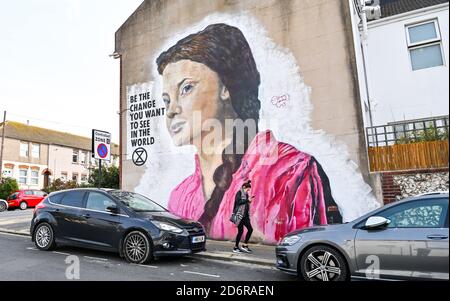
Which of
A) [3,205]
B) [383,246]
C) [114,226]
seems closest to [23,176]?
[3,205]

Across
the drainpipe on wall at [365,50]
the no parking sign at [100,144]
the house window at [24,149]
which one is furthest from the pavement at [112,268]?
the house window at [24,149]

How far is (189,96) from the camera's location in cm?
1128

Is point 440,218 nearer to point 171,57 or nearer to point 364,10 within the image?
point 364,10

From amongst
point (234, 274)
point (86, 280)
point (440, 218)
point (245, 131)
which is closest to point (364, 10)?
→ point (245, 131)

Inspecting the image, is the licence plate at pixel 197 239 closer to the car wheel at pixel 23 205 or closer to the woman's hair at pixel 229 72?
the woman's hair at pixel 229 72

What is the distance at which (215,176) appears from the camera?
10445 mm

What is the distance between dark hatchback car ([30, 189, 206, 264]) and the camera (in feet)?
22.2

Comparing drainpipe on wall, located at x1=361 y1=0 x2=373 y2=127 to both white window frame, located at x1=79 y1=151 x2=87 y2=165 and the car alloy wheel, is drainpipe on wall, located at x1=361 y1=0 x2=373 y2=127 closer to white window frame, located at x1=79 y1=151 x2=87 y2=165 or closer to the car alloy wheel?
the car alloy wheel

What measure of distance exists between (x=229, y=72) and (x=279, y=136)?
2.70 m

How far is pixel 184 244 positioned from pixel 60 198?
3599mm

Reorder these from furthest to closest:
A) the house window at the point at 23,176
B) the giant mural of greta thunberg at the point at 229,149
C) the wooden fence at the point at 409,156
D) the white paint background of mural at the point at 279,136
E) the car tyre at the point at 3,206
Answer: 1. the house window at the point at 23,176
2. the car tyre at the point at 3,206
3. the giant mural of greta thunberg at the point at 229,149
4. the white paint background of mural at the point at 279,136
5. the wooden fence at the point at 409,156

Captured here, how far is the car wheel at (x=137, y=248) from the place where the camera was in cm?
672

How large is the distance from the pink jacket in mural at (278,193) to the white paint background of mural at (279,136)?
26cm
